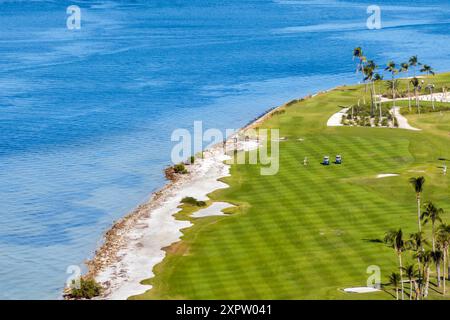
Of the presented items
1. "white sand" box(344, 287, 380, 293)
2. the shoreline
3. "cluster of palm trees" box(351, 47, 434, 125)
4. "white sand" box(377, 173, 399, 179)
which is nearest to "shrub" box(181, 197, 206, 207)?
the shoreline

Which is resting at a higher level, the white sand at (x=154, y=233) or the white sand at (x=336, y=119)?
the white sand at (x=336, y=119)

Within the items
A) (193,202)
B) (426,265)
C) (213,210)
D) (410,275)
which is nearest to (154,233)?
(213,210)

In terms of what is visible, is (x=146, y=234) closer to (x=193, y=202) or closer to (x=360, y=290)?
(x=193, y=202)

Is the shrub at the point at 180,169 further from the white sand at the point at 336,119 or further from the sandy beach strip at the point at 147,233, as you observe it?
the white sand at the point at 336,119

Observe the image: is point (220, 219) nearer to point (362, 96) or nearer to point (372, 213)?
point (372, 213)

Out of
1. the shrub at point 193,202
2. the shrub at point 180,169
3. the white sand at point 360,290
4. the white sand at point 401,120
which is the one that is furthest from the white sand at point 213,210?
the white sand at point 401,120

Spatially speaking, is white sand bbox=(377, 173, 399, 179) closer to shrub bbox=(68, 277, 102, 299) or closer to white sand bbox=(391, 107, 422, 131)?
white sand bbox=(391, 107, 422, 131)

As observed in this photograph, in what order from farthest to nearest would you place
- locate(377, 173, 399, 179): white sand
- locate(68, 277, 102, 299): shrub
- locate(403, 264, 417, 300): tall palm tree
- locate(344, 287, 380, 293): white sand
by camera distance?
locate(377, 173, 399, 179): white sand < locate(68, 277, 102, 299): shrub < locate(344, 287, 380, 293): white sand < locate(403, 264, 417, 300): tall palm tree
